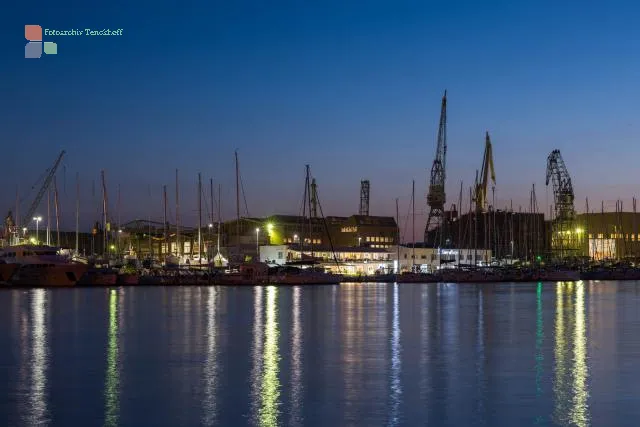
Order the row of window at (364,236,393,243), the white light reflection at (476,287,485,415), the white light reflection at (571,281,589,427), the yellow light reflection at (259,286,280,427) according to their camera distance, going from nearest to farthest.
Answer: the white light reflection at (571,281,589,427) < the yellow light reflection at (259,286,280,427) < the white light reflection at (476,287,485,415) < the row of window at (364,236,393,243)

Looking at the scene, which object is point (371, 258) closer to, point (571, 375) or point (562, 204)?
point (562, 204)

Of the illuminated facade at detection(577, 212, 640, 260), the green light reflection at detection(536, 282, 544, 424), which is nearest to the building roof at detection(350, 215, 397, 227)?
the illuminated facade at detection(577, 212, 640, 260)

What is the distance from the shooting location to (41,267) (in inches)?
3199

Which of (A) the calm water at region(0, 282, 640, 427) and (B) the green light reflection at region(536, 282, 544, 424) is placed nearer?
(A) the calm water at region(0, 282, 640, 427)

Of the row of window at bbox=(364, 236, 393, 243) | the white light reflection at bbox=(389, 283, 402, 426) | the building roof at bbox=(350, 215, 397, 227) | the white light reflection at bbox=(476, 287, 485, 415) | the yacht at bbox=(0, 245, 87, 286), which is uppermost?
the building roof at bbox=(350, 215, 397, 227)

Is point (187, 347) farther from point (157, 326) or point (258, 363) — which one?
point (157, 326)

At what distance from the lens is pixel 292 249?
107 metres

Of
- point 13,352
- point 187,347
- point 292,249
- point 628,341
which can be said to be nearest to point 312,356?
point 187,347

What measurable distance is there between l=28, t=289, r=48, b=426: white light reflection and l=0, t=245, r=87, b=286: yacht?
1673 inches

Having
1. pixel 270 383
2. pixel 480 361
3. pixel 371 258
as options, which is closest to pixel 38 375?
pixel 270 383

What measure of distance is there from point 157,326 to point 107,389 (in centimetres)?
1673

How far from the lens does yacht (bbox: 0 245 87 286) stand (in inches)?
3191

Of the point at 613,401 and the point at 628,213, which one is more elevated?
the point at 628,213

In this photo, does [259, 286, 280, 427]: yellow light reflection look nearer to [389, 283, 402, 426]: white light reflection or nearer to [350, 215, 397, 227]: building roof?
[389, 283, 402, 426]: white light reflection
